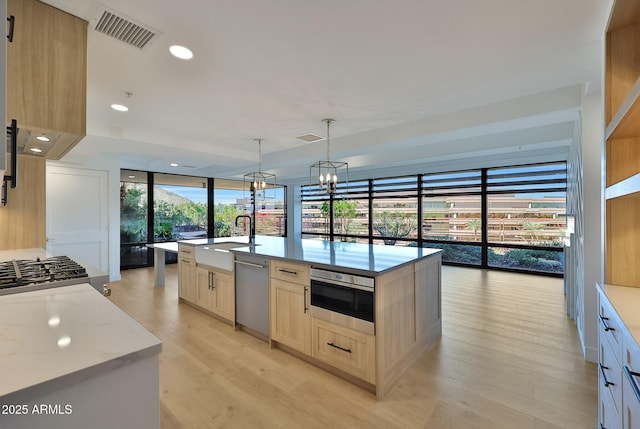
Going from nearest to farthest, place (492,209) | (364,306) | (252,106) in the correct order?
1. (364,306)
2. (252,106)
3. (492,209)

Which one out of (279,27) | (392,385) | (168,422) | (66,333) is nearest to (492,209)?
(392,385)

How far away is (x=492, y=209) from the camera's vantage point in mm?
6457

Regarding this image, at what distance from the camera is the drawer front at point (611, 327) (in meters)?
1.15

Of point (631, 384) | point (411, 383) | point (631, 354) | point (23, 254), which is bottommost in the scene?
point (411, 383)

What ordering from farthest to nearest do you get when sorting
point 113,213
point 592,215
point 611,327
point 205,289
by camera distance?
point 113,213 < point 205,289 < point 592,215 < point 611,327

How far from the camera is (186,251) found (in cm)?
395

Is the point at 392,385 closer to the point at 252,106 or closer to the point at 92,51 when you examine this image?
the point at 252,106

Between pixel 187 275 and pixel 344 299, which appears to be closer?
pixel 344 299

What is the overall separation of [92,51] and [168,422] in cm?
266

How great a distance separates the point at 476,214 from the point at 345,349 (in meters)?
5.77

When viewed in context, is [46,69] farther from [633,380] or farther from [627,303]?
[627,303]

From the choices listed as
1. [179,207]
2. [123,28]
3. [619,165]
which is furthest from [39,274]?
[179,207]

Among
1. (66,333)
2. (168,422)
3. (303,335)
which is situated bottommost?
(168,422)

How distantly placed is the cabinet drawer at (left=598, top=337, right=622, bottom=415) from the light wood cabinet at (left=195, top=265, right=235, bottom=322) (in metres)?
3.01
